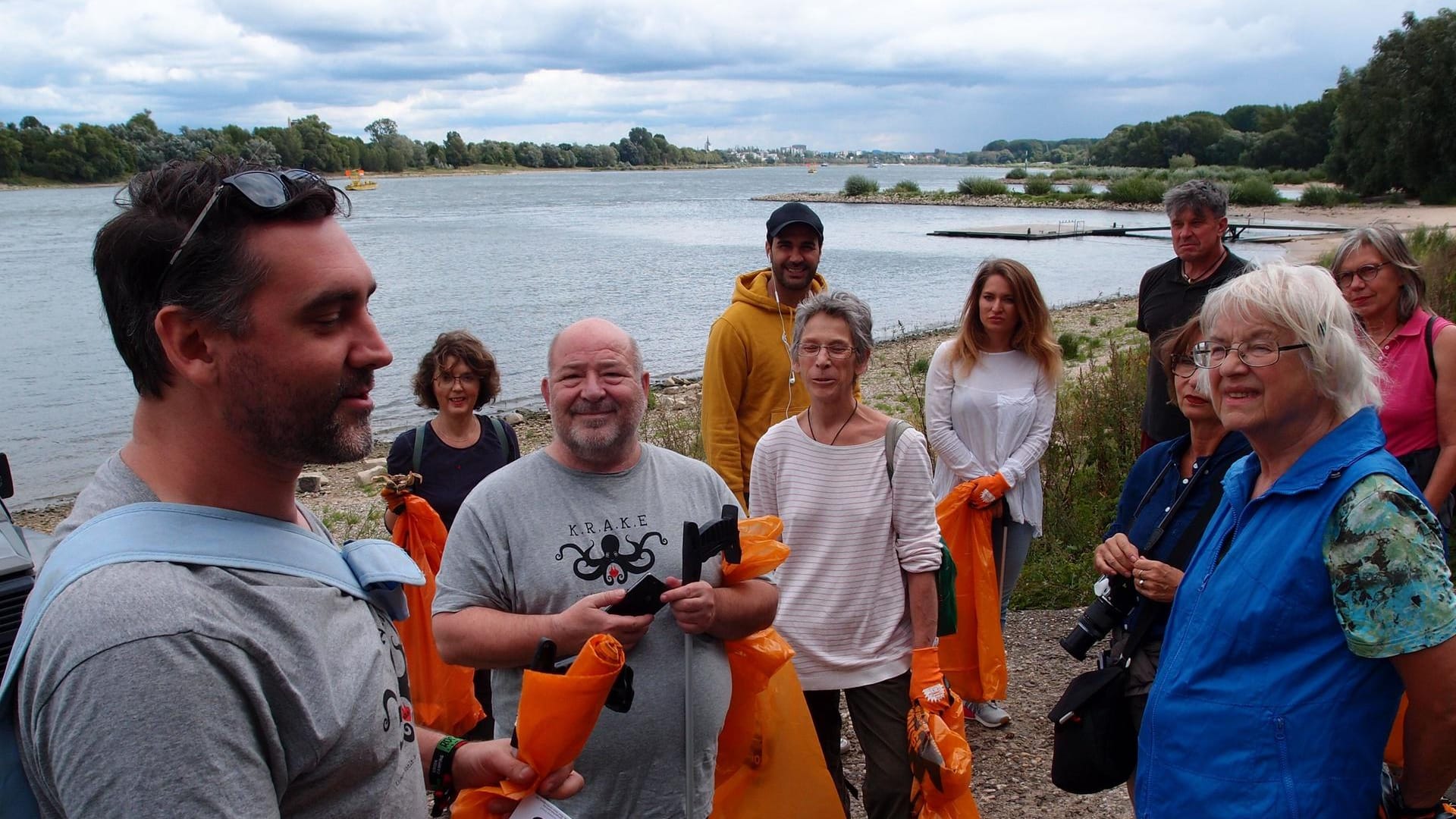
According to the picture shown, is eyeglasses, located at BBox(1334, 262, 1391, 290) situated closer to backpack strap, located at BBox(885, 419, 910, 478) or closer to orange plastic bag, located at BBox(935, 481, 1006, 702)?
orange plastic bag, located at BBox(935, 481, 1006, 702)

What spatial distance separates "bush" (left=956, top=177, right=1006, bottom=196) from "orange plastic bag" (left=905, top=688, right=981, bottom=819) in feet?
281

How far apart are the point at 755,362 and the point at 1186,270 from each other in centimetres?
247

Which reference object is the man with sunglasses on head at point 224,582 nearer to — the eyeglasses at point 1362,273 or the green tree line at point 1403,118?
the eyeglasses at point 1362,273

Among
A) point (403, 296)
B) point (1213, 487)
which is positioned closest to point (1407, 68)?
point (403, 296)

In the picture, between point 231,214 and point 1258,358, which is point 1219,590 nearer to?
point 1258,358

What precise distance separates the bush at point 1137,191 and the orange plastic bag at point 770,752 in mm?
70290

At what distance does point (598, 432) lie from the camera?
2479mm

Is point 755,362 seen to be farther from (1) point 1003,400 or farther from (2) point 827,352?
(1) point 1003,400

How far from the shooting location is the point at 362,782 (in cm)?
137

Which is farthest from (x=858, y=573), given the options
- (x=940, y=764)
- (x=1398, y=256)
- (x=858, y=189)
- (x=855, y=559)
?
(x=858, y=189)

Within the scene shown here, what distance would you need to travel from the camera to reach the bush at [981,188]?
278 ft

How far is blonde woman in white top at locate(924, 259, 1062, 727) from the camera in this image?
15.2ft

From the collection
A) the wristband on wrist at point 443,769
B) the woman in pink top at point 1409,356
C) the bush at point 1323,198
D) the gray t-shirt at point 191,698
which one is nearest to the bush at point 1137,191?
the bush at point 1323,198

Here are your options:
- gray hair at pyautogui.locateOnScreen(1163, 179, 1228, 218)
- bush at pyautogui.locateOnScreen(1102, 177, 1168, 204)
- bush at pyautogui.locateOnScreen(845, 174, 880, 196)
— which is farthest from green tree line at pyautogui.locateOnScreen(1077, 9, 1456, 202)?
gray hair at pyautogui.locateOnScreen(1163, 179, 1228, 218)
